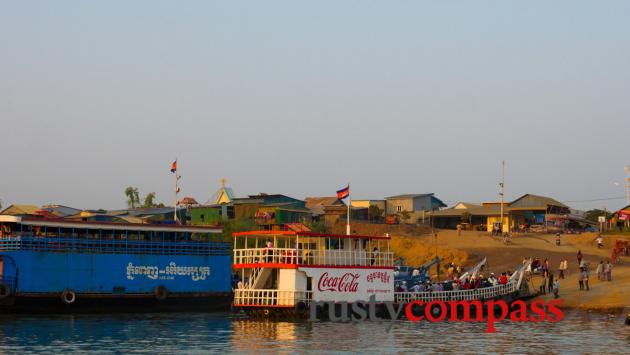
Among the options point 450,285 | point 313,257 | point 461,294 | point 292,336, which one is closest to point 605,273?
point 450,285

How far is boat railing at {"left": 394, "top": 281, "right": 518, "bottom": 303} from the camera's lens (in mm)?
42938

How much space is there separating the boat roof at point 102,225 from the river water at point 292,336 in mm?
4601

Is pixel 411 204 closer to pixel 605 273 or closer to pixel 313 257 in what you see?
pixel 605 273

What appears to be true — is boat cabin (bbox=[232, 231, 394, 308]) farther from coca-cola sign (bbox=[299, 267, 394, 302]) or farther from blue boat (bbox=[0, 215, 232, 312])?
blue boat (bbox=[0, 215, 232, 312])

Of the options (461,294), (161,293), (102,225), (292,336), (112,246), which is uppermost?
(102,225)

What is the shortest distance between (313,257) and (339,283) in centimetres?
175

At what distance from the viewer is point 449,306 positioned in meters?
43.5

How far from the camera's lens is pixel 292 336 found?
113 feet

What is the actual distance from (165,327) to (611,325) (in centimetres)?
1967

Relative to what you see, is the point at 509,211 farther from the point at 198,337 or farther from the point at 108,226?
the point at 198,337

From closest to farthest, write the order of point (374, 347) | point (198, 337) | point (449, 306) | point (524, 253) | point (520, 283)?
point (374, 347) < point (198, 337) < point (449, 306) < point (520, 283) < point (524, 253)

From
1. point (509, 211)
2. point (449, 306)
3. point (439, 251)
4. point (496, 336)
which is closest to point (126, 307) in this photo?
point (449, 306)

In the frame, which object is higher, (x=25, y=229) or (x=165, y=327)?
(x=25, y=229)

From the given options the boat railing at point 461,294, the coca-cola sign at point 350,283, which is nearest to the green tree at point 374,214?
the boat railing at point 461,294
